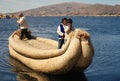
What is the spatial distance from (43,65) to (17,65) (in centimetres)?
368

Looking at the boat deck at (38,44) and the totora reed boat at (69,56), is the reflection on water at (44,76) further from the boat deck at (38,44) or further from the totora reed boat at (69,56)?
the boat deck at (38,44)

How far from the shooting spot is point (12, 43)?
68.5 feet

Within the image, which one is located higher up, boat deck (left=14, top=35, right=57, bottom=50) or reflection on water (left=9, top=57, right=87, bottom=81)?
boat deck (left=14, top=35, right=57, bottom=50)

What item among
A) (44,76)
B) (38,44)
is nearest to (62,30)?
(44,76)

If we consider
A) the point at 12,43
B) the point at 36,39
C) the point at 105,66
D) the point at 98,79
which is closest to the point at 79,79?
the point at 98,79

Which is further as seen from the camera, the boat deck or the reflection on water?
the boat deck

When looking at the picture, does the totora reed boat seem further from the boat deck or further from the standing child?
the boat deck

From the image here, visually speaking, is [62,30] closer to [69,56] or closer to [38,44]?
[69,56]

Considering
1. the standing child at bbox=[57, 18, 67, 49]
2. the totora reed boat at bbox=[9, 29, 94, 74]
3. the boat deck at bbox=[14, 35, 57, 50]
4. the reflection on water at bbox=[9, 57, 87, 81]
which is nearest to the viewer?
the totora reed boat at bbox=[9, 29, 94, 74]

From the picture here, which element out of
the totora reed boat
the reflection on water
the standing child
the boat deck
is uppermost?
the standing child

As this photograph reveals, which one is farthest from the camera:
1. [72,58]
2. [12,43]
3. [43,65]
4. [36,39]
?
[36,39]

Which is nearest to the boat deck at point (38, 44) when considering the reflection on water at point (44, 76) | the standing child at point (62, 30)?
the reflection on water at point (44, 76)

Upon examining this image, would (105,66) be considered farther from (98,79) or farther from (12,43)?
(12,43)

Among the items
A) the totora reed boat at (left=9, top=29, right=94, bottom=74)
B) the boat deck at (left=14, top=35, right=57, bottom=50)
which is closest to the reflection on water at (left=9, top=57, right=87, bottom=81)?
the totora reed boat at (left=9, top=29, right=94, bottom=74)
